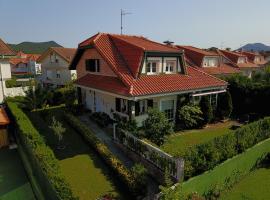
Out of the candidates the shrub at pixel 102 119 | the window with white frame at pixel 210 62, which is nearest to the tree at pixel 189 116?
A: the shrub at pixel 102 119

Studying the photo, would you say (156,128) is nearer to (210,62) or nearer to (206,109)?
(206,109)

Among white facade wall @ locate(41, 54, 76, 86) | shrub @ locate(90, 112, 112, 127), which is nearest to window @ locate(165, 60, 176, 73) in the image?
shrub @ locate(90, 112, 112, 127)

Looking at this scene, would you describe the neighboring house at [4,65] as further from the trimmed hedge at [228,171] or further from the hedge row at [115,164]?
the trimmed hedge at [228,171]

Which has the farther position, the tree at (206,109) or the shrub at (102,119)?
the tree at (206,109)

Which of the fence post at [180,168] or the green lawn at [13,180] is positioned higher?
the fence post at [180,168]

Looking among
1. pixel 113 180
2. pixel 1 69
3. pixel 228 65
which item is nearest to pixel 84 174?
pixel 113 180

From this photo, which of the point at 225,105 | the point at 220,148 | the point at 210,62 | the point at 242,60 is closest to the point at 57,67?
the point at 210,62
